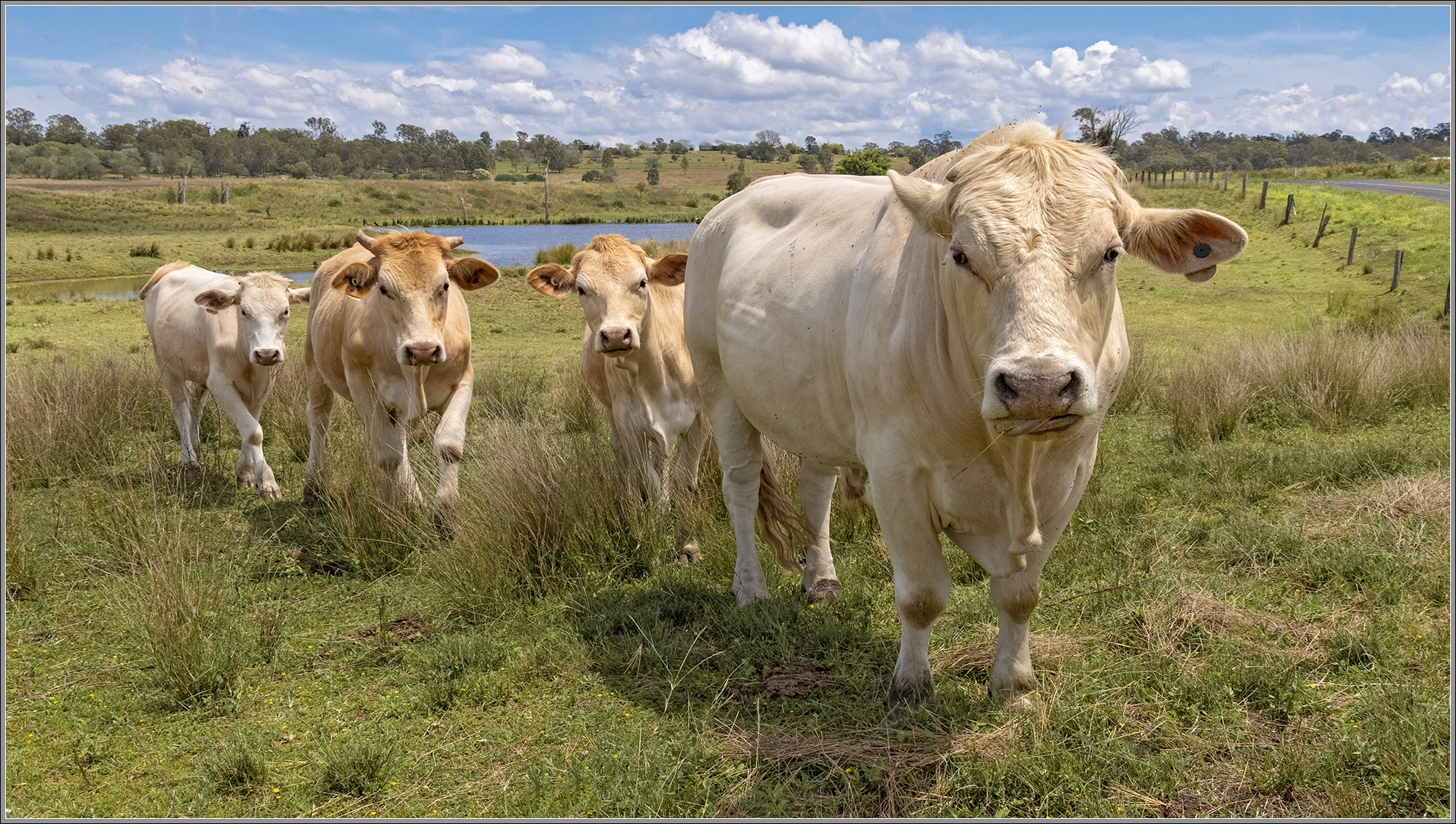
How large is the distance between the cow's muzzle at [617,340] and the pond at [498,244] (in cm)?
581

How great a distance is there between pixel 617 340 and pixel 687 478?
3.64 feet

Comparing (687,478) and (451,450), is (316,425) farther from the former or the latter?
(687,478)

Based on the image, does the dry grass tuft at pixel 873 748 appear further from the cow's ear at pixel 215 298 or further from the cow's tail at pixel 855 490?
the cow's ear at pixel 215 298

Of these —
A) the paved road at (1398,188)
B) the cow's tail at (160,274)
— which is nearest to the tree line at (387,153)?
the paved road at (1398,188)

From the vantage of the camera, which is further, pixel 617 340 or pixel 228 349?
pixel 228 349

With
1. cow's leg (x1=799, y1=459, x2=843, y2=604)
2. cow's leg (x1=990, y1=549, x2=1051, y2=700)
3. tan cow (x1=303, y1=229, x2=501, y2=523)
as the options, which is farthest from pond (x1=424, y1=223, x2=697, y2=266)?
cow's leg (x1=990, y1=549, x2=1051, y2=700)

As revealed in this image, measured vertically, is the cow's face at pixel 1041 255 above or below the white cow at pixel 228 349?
above

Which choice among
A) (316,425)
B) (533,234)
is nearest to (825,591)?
(316,425)

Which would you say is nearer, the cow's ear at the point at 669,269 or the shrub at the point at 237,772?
the shrub at the point at 237,772

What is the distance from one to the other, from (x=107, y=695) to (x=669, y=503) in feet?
10.7

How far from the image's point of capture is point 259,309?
7984 mm

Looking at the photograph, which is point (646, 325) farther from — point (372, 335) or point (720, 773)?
point (720, 773)

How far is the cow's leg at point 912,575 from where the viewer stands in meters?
3.62

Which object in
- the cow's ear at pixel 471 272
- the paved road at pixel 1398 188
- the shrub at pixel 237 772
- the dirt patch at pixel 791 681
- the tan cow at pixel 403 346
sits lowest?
the shrub at pixel 237 772
